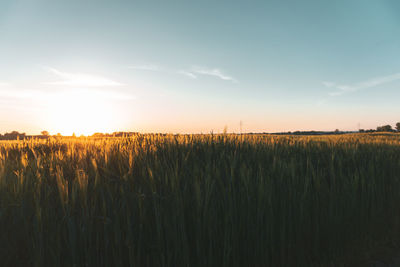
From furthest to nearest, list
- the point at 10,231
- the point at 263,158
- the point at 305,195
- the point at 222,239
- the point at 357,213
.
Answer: the point at 263,158
the point at 357,213
the point at 305,195
the point at 222,239
the point at 10,231

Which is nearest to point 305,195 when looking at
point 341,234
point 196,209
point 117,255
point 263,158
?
point 341,234

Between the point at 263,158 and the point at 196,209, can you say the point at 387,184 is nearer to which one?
the point at 263,158

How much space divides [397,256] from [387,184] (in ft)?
5.41

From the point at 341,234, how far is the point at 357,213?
0.56m

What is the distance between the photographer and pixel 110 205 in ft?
6.17

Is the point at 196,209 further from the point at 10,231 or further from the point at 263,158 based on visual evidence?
the point at 263,158

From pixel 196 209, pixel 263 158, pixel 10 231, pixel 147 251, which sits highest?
pixel 263 158

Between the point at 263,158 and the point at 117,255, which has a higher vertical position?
the point at 263,158

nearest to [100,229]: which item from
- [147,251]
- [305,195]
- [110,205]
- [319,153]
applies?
[110,205]

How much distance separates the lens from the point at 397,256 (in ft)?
9.11

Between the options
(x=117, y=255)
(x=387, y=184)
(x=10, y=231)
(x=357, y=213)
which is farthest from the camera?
(x=387, y=184)

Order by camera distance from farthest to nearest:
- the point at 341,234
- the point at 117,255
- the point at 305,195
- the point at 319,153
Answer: the point at 319,153
the point at 341,234
the point at 305,195
the point at 117,255

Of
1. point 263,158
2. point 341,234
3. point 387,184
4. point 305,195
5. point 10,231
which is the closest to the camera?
point 10,231

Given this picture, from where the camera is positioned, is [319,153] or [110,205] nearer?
[110,205]
